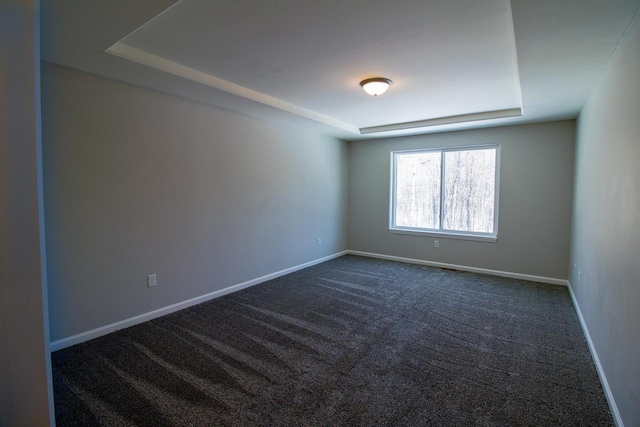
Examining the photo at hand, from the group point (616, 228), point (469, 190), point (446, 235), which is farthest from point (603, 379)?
point (469, 190)

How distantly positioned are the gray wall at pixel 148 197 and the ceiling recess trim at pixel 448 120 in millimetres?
1479

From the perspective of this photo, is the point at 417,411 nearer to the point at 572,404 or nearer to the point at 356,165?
the point at 572,404

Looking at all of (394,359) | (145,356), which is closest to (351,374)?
(394,359)

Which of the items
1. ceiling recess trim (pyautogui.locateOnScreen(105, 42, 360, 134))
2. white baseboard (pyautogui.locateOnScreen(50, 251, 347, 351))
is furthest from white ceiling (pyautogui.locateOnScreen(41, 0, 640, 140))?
white baseboard (pyautogui.locateOnScreen(50, 251, 347, 351))

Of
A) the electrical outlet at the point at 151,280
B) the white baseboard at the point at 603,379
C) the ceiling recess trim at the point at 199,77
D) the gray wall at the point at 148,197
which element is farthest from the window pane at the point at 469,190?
the electrical outlet at the point at 151,280

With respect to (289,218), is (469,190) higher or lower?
higher

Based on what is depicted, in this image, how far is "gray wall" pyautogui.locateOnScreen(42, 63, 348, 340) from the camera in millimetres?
2605

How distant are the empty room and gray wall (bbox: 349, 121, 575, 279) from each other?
0.10ft

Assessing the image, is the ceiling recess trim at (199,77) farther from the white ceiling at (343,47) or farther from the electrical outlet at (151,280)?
the electrical outlet at (151,280)

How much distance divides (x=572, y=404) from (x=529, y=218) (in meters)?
3.23

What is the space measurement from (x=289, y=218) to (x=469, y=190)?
9.79 ft

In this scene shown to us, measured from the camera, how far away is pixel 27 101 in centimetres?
132

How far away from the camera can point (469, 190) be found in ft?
17.1

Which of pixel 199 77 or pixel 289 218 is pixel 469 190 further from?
pixel 199 77
